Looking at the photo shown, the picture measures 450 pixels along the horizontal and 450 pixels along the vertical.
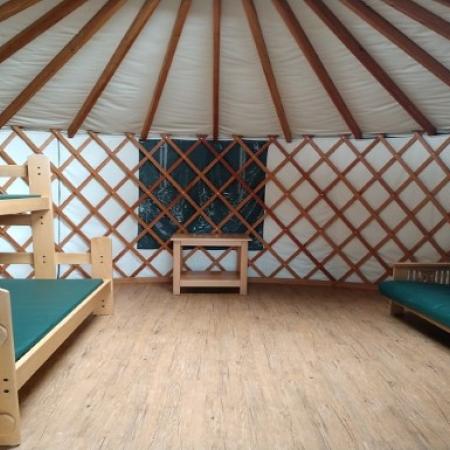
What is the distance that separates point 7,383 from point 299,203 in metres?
2.53

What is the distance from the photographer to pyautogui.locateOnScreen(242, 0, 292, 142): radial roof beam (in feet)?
5.89

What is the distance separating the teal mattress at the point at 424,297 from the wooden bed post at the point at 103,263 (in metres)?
1.82

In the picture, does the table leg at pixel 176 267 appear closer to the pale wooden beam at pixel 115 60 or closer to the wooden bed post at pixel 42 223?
the wooden bed post at pixel 42 223

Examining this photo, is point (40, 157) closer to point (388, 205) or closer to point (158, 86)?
point (158, 86)

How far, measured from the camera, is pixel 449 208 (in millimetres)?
2877

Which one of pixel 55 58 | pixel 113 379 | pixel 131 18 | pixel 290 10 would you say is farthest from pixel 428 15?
pixel 113 379

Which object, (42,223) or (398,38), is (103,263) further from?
(398,38)

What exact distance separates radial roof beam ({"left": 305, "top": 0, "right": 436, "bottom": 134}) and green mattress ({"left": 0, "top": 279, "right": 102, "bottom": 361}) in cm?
186

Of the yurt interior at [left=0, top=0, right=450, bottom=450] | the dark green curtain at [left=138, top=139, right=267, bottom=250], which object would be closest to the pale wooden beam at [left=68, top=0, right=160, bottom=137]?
the yurt interior at [left=0, top=0, right=450, bottom=450]

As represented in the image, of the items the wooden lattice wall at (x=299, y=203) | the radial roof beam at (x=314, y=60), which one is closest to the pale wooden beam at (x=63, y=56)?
the wooden lattice wall at (x=299, y=203)

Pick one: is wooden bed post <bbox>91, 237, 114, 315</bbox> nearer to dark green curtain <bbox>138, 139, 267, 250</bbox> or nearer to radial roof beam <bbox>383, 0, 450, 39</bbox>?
dark green curtain <bbox>138, 139, 267, 250</bbox>

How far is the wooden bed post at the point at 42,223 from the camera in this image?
2002 mm

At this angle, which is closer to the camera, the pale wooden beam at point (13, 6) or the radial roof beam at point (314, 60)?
the pale wooden beam at point (13, 6)

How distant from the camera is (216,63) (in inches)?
87.1
